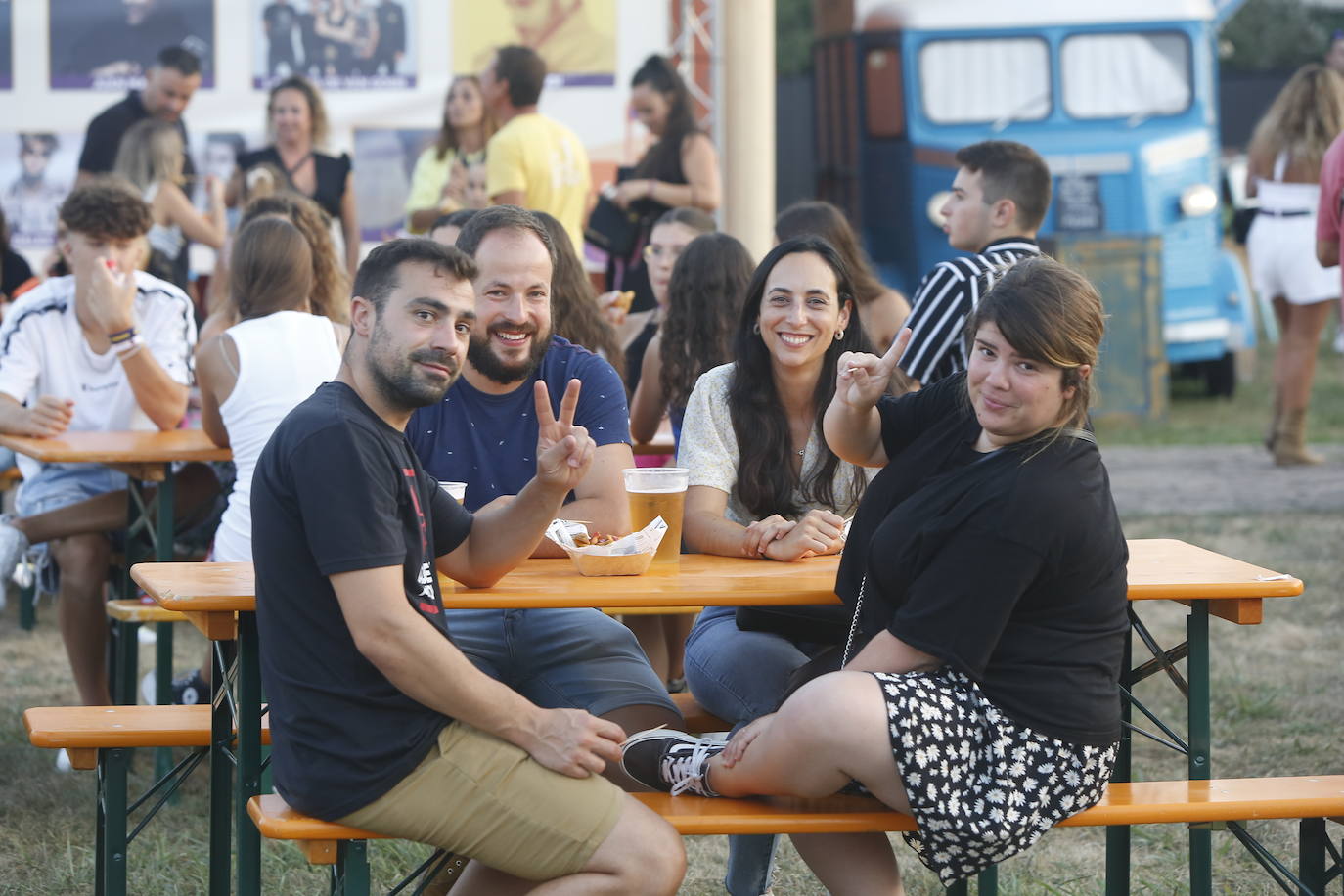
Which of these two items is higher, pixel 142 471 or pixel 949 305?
pixel 949 305

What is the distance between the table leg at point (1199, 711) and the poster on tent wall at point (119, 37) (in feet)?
22.0

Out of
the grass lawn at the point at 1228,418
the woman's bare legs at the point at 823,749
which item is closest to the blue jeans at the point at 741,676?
the woman's bare legs at the point at 823,749

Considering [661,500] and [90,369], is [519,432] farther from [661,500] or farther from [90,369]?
[90,369]

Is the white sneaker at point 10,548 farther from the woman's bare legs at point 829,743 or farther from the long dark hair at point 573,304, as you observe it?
the woman's bare legs at point 829,743

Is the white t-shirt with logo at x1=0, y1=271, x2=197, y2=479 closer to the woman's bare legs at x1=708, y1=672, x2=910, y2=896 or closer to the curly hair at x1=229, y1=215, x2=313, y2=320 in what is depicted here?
the curly hair at x1=229, y1=215, x2=313, y2=320

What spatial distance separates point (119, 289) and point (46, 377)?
1.47ft

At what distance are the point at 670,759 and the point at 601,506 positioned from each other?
640 mm

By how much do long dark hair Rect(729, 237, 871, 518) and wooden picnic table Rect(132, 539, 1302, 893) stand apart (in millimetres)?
236

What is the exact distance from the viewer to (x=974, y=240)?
456 cm

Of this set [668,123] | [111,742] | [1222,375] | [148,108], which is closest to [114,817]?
[111,742]

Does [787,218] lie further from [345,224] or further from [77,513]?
[345,224]

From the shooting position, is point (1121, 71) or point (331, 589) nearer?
point (331, 589)

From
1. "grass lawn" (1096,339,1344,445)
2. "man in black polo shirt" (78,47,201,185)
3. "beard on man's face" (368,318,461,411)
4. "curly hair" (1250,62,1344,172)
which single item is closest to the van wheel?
"grass lawn" (1096,339,1344,445)

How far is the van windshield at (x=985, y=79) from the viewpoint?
11406mm
